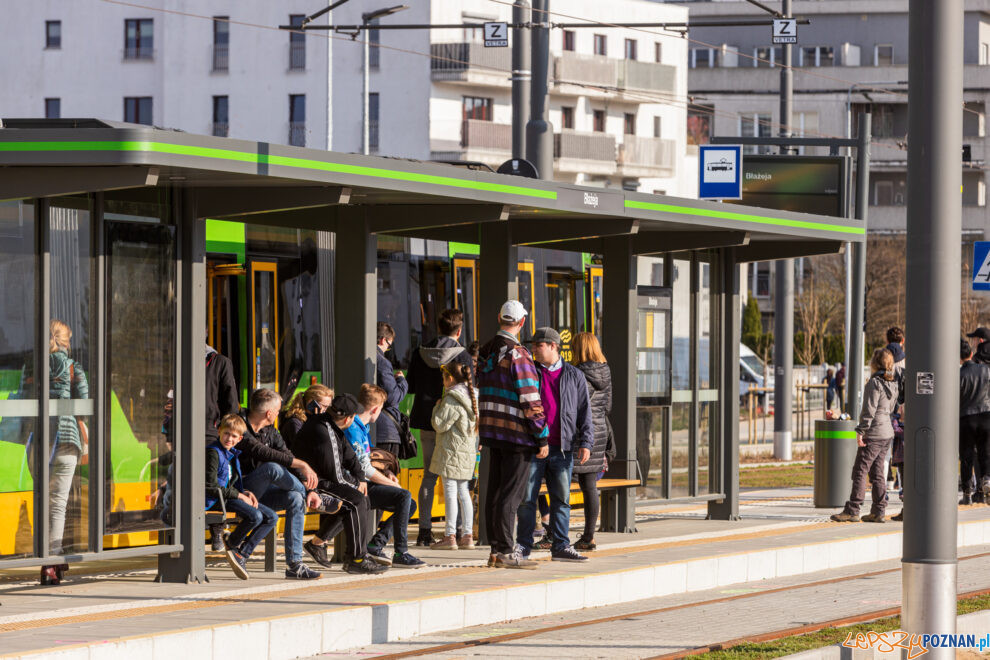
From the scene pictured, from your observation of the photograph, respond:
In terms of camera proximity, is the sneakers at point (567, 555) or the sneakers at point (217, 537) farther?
the sneakers at point (567, 555)

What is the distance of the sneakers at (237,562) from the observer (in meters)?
11.1

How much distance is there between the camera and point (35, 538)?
10344 mm

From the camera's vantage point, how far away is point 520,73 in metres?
18.5

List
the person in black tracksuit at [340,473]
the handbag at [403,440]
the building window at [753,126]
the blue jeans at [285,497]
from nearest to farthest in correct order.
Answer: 1. the blue jeans at [285,497]
2. the person in black tracksuit at [340,473]
3. the handbag at [403,440]
4. the building window at [753,126]

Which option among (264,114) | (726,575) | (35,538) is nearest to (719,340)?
(726,575)

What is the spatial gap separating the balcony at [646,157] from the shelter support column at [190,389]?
54.8 metres

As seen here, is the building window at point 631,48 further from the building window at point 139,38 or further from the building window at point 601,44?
the building window at point 139,38

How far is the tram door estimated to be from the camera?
15.6m

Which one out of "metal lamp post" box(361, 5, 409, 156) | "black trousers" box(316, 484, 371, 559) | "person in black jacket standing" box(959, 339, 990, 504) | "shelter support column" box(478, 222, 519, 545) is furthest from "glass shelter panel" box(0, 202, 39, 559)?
"metal lamp post" box(361, 5, 409, 156)

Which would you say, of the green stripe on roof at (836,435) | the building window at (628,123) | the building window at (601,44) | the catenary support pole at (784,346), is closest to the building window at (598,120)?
the building window at (628,123)

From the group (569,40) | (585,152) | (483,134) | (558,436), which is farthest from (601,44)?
(558,436)

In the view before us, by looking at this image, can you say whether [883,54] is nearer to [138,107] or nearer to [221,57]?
[221,57]

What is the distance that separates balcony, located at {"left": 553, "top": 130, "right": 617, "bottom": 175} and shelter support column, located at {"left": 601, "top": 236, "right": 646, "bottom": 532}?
46594 millimetres

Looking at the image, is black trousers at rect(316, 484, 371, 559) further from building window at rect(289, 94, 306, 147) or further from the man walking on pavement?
building window at rect(289, 94, 306, 147)
